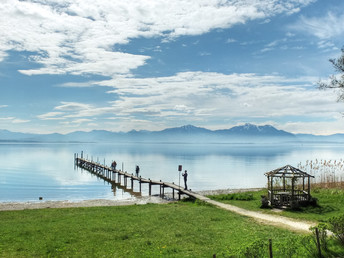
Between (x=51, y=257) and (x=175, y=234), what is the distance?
6.89m

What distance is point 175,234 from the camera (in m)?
17.6

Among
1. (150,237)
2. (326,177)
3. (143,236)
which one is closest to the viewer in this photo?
(150,237)

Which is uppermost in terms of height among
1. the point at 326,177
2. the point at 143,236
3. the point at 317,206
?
the point at 143,236

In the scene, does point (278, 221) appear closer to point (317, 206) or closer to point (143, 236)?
point (317, 206)

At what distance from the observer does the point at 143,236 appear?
17.5 metres

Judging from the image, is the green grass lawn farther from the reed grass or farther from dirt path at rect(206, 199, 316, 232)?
the reed grass

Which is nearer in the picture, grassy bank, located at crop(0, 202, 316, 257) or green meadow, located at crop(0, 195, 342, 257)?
green meadow, located at crop(0, 195, 342, 257)

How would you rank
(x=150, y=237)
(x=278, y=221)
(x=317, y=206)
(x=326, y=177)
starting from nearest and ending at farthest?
(x=150, y=237) → (x=278, y=221) → (x=317, y=206) → (x=326, y=177)

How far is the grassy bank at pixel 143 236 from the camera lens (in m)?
14.5

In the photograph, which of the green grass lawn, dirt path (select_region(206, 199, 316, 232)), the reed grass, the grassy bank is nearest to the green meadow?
the grassy bank

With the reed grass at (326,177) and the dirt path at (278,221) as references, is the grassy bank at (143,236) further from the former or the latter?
the reed grass at (326,177)

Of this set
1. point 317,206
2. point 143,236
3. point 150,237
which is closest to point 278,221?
point 317,206

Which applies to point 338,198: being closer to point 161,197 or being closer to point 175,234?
point 175,234

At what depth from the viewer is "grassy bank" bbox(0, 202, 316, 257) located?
→ 47.7ft
